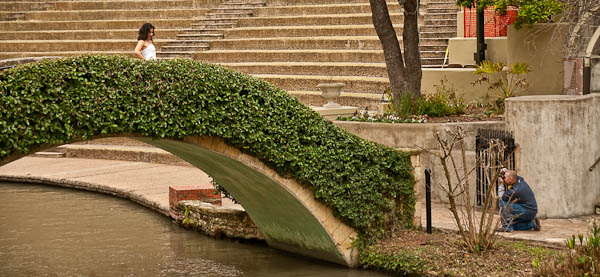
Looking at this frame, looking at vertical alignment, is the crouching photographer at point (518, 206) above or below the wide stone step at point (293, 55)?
below

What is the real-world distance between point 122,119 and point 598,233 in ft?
17.2

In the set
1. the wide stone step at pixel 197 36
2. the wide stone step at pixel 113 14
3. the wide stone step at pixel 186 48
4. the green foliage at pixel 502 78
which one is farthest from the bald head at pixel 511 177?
the wide stone step at pixel 113 14

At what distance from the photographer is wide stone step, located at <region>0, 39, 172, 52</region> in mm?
24877

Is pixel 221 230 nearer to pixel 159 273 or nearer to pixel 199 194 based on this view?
pixel 199 194

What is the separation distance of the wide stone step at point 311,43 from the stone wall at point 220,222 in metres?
A: 7.86

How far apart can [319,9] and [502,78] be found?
26.0ft

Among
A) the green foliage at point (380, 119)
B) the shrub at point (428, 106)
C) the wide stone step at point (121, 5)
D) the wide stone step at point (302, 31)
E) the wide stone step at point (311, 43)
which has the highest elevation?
the wide stone step at point (121, 5)

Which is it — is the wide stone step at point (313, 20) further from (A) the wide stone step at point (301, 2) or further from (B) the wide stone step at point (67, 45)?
(B) the wide stone step at point (67, 45)

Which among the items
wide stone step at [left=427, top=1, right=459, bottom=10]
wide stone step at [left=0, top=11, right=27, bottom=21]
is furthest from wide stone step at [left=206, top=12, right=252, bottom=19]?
wide stone step at [left=0, top=11, right=27, bottom=21]

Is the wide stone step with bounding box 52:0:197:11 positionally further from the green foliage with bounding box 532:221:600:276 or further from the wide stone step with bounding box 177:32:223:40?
the green foliage with bounding box 532:221:600:276

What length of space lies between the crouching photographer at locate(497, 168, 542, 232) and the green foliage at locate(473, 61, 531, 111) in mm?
3970

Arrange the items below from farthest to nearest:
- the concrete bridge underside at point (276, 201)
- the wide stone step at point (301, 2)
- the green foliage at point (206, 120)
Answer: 1. the wide stone step at point (301, 2)
2. the concrete bridge underside at point (276, 201)
3. the green foliage at point (206, 120)

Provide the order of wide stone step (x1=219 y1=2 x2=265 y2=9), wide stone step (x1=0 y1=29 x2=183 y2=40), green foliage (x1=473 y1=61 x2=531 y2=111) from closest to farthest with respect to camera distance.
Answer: green foliage (x1=473 y1=61 x2=531 y2=111) < wide stone step (x1=0 y1=29 x2=183 y2=40) < wide stone step (x1=219 y1=2 x2=265 y2=9)

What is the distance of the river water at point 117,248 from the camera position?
40.3 feet
